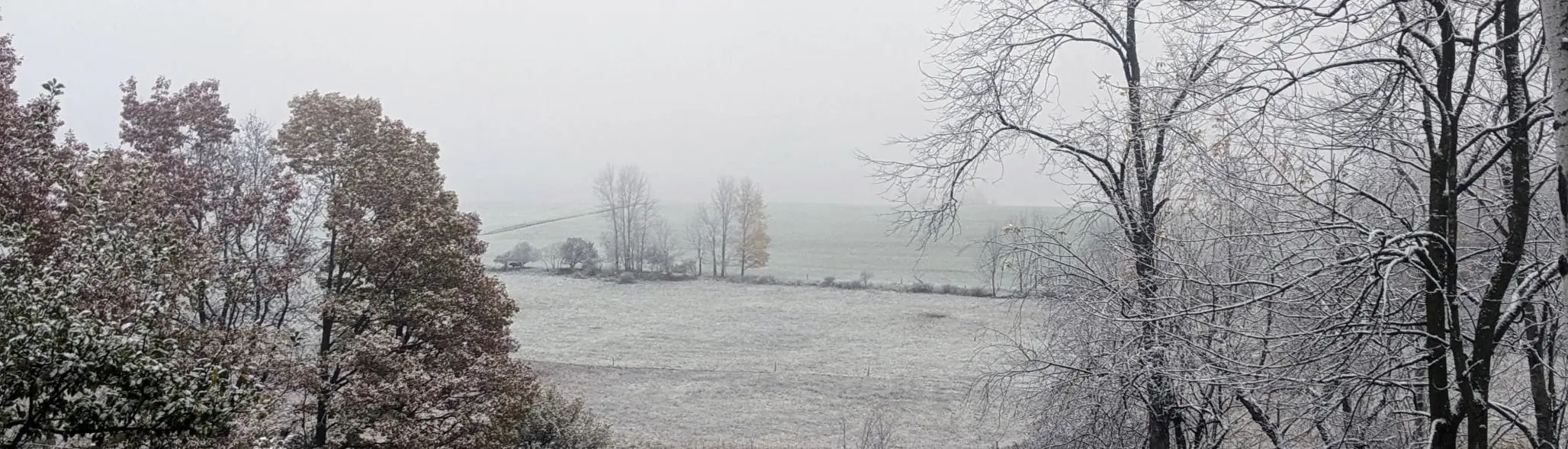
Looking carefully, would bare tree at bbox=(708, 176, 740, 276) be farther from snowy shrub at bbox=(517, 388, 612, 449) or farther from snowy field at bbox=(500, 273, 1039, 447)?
snowy shrub at bbox=(517, 388, 612, 449)

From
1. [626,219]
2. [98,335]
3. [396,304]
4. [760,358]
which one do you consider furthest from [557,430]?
[626,219]

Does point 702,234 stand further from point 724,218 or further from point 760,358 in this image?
point 760,358

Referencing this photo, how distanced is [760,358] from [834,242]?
1661 inches

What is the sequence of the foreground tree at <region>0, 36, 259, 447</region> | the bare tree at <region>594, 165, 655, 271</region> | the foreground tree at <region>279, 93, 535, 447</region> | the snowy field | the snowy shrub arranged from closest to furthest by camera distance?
the foreground tree at <region>0, 36, 259, 447</region> < the foreground tree at <region>279, 93, 535, 447</region> < the snowy shrub < the snowy field < the bare tree at <region>594, 165, 655, 271</region>

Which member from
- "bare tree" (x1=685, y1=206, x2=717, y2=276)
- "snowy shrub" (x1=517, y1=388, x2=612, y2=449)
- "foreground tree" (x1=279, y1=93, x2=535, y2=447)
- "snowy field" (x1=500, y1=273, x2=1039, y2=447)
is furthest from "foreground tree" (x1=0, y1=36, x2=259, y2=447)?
"bare tree" (x1=685, y1=206, x2=717, y2=276)

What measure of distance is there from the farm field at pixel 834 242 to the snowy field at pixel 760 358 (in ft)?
22.3

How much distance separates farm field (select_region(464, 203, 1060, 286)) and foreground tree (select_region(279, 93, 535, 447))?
3022cm

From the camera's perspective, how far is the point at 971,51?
19.6 ft

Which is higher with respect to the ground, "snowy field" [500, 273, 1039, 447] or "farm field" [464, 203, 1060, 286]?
"farm field" [464, 203, 1060, 286]

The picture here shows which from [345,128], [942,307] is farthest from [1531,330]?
[942,307]

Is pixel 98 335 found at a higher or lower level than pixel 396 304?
higher

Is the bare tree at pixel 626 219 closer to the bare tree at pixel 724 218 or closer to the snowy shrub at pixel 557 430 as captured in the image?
the bare tree at pixel 724 218

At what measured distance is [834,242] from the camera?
69875 millimetres

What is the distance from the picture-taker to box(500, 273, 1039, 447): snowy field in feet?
62.3
